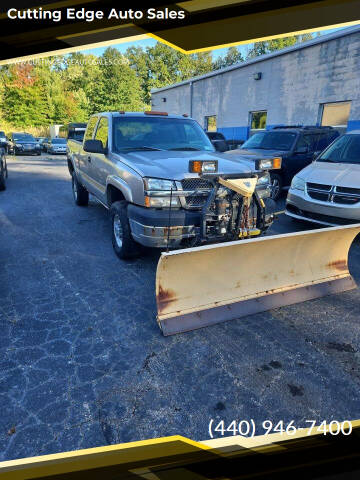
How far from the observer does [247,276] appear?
11.6ft

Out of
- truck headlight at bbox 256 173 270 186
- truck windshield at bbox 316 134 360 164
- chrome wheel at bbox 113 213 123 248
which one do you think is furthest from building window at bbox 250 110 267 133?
chrome wheel at bbox 113 213 123 248

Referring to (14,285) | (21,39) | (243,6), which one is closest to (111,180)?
(14,285)

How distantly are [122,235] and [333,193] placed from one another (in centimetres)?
367

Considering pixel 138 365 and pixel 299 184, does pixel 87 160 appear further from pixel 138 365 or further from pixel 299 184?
pixel 138 365

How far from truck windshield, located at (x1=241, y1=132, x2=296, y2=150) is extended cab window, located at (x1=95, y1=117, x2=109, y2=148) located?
204 inches

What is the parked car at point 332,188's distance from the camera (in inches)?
213

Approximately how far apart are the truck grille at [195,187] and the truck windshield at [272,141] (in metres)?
5.78

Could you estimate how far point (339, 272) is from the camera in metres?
4.08

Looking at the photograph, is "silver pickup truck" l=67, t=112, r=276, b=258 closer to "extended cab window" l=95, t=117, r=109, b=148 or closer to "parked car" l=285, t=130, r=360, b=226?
"extended cab window" l=95, t=117, r=109, b=148

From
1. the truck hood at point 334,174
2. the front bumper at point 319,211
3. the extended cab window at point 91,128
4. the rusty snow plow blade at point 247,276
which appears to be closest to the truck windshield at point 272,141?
the truck hood at point 334,174

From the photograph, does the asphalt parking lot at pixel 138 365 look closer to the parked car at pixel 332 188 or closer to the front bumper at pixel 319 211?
the front bumper at pixel 319 211

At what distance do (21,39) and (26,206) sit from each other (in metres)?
3.72

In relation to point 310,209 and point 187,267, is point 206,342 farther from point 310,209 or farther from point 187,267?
point 310,209

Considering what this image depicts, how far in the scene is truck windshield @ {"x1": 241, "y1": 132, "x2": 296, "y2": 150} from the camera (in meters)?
8.91
